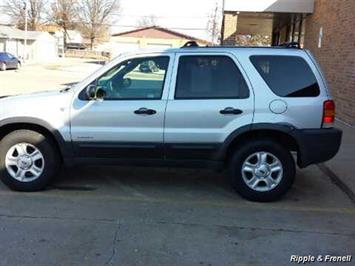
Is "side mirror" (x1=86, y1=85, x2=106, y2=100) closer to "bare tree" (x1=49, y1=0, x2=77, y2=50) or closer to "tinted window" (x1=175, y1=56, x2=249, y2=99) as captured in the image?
"tinted window" (x1=175, y1=56, x2=249, y2=99)

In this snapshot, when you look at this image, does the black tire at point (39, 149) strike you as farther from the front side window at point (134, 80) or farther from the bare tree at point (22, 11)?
the bare tree at point (22, 11)

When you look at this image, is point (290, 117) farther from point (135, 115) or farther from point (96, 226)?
point (96, 226)

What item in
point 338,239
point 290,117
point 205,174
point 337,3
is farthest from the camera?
point 337,3

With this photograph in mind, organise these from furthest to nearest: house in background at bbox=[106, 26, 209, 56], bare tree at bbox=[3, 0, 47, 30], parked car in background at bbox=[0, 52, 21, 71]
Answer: house in background at bbox=[106, 26, 209, 56], bare tree at bbox=[3, 0, 47, 30], parked car in background at bbox=[0, 52, 21, 71]

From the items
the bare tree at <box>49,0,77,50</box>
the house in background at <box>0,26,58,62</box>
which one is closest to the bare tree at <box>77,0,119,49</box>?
the bare tree at <box>49,0,77,50</box>

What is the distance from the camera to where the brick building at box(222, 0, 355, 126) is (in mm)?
12594

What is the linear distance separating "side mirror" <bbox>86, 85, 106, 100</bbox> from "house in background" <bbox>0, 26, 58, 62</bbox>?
62.0 m

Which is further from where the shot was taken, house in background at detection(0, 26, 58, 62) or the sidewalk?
house in background at detection(0, 26, 58, 62)

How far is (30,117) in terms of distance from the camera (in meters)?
6.04

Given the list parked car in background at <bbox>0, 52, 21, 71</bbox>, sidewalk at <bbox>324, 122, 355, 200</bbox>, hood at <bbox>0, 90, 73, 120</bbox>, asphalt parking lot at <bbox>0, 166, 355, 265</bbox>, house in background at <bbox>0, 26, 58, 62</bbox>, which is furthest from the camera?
house in background at <bbox>0, 26, 58, 62</bbox>

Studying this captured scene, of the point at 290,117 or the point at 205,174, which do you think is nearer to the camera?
the point at 290,117

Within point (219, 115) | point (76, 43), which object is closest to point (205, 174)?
point (219, 115)

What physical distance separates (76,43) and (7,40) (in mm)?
39073

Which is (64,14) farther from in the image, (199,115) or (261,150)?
(261,150)
